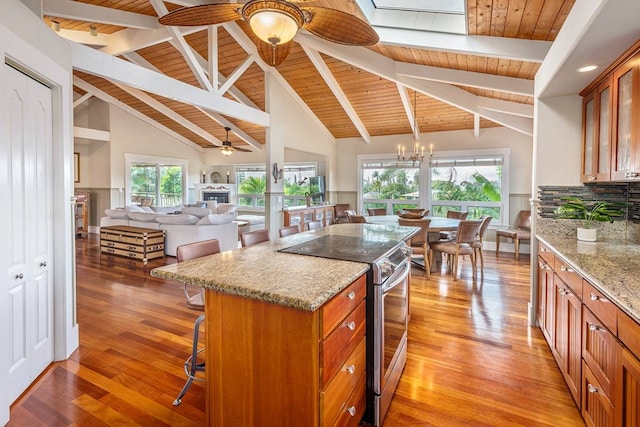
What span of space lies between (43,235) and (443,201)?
22.4 ft

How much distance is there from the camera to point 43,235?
2.29 metres

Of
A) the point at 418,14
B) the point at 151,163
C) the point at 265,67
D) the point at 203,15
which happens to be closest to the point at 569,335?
the point at 203,15

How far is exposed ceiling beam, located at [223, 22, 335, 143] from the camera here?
523cm

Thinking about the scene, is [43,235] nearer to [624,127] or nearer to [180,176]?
[624,127]

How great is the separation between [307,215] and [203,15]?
17.5 feet

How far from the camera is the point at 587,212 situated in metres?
2.72

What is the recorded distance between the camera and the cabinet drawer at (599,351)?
1.38 metres

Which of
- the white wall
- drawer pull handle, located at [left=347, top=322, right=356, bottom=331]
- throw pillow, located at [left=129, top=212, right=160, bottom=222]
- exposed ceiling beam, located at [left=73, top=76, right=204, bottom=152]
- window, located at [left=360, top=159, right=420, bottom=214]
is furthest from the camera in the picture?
window, located at [left=360, top=159, right=420, bottom=214]

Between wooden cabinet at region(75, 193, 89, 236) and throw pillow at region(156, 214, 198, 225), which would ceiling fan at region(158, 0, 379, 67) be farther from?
wooden cabinet at region(75, 193, 89, 236)

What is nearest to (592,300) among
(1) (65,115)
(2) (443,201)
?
(1) (65,115)

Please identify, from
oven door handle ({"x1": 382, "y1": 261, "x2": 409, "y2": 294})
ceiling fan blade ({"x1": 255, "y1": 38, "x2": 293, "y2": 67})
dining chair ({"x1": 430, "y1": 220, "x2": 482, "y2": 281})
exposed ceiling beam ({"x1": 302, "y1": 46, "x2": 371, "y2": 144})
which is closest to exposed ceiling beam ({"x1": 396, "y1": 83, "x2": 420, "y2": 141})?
exposed ceiling beam ({"x1": 302, "y1": 46, "x2": 371, "y2": 144})

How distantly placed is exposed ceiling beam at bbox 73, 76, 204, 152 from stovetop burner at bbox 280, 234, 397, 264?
7.76 metres

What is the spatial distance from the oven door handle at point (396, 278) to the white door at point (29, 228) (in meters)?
2.10

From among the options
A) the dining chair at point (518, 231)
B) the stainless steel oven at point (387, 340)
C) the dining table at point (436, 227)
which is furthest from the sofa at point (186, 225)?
the dining chair at point (518, 231)
